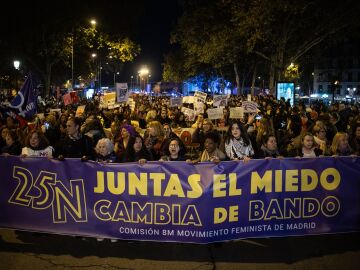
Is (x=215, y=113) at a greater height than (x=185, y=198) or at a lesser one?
greater

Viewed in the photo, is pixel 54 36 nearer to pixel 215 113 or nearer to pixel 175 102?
pixel 175 102

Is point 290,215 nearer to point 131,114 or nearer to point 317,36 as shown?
point 131,114

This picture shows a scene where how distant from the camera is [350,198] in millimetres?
5965

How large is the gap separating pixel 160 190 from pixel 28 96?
206 inches

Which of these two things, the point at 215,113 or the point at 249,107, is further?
the point at 215,113

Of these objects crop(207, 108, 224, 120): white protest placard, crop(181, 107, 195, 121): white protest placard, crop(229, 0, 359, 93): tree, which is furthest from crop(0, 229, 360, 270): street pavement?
crop(229, 0, 359, 93): tree

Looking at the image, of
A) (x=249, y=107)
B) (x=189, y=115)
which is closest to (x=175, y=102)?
(x=189, y=115)

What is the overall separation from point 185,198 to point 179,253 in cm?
74

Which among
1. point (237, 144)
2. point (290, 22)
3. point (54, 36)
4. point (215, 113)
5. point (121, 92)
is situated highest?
point (290, 22)

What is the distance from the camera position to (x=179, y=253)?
225 inches

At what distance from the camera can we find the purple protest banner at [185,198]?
561 centimetres

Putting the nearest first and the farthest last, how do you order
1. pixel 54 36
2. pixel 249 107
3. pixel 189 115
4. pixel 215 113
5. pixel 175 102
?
1. pixel 249 107
2. pixel 215 113
3. pixel 189 115
4. pixel 175 102
5. pixel 54 36

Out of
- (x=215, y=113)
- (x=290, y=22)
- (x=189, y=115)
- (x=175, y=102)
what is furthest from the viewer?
(x=290, y=22)

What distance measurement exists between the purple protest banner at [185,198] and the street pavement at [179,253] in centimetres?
22
